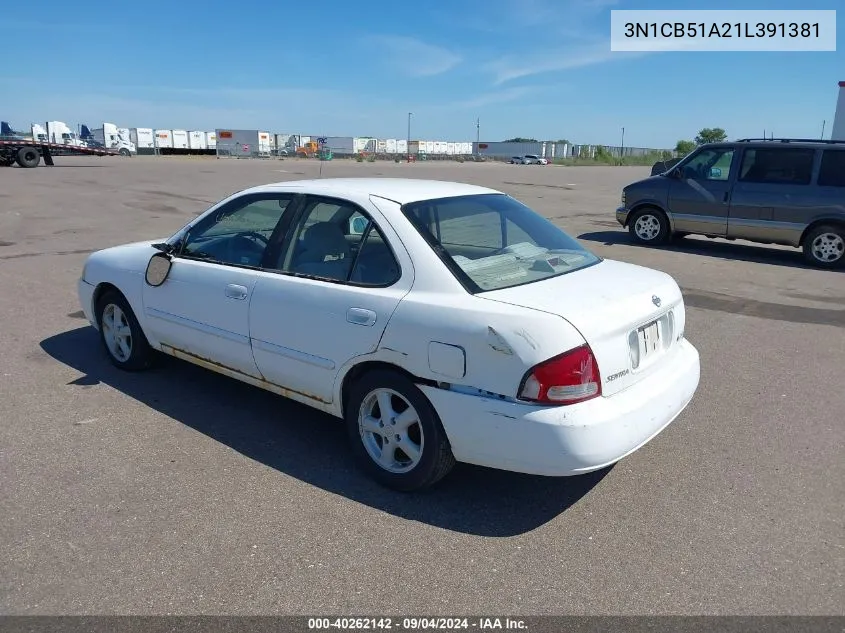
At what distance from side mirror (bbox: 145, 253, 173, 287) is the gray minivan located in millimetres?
9709

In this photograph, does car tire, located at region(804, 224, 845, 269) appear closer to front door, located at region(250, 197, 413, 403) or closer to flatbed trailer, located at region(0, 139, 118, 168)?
front door, located at region(250, 197, 413, 403)

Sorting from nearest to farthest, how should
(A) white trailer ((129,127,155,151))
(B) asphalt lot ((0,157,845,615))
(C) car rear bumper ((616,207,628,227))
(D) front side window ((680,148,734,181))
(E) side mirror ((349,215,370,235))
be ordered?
1. (B) asphalt lot ((0,157,845,615))
2. (E) side mirror ((349,215,370,235))
3. (D) front side window ((680,148,734,181))
4. (C) car rear bumper ((616,207,628,227))
5. (A) white trailer ((129,127,155,151))

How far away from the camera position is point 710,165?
11891 mm

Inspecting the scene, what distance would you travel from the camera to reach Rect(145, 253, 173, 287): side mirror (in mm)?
4805

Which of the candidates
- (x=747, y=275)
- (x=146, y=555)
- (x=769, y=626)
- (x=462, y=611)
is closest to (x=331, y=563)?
(x=462, y=611)

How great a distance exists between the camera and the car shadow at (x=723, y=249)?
11594 millimetres

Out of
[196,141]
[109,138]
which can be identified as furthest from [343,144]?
[109,138]

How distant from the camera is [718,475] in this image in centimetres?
395

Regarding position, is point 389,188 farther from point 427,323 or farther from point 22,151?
point 22,151

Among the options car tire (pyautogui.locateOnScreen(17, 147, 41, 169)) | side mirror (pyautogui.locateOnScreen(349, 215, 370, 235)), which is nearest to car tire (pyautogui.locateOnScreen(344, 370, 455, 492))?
side mirror (pyautogui.locateOnScreen(349, 215, 370, 235))

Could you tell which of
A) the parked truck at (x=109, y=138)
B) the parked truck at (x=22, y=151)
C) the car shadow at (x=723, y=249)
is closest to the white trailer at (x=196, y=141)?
the parked truck at (x=109, y=138)

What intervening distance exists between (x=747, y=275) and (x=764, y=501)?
23.8 ft

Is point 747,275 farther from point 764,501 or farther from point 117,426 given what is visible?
point 117,426

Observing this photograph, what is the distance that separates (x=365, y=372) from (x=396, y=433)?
1.17ft
